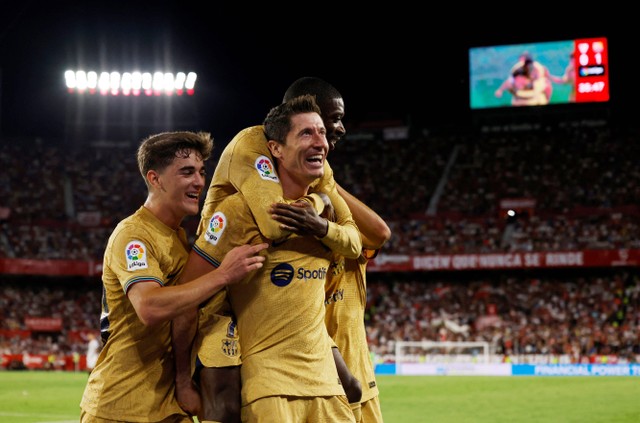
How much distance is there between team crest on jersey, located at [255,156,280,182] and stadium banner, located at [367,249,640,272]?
29.7 metres

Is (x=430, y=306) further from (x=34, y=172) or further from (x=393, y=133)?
(x=34, y=172)

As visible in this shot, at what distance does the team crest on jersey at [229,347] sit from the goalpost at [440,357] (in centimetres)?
2354

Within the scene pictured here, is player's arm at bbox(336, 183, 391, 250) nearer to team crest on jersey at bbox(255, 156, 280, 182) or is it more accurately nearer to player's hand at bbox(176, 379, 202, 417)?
team crest on jersey at bbox(255, 156, 280, 182)

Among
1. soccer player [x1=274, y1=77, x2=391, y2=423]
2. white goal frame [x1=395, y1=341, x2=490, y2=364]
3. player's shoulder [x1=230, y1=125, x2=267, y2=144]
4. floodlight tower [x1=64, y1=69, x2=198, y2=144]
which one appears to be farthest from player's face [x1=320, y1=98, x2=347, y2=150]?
floodlight tower [x1=64, y1=69, x2=198, y2=144]

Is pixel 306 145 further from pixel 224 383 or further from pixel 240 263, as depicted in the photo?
pixel 224 383

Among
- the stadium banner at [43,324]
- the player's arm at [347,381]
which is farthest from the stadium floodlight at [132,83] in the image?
the player's arm at [347,381]

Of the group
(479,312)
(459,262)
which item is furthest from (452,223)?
(479,312)

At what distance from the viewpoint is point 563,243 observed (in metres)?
33.6

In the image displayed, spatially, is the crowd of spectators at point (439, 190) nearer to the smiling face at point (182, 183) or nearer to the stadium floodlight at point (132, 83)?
the stadium floodlight at point (132, 83)

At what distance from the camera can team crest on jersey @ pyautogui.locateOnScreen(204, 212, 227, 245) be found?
154 inches

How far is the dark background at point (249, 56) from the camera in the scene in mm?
41281

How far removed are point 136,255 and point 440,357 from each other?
25.4 m

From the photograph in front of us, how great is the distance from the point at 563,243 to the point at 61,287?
71.7ft

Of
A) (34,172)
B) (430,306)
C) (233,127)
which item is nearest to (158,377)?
(430,306)
